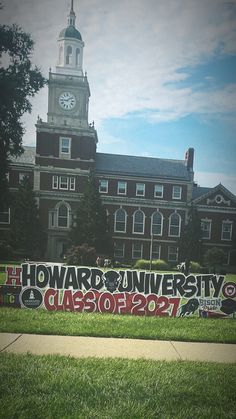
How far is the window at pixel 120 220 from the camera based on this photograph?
26.6m

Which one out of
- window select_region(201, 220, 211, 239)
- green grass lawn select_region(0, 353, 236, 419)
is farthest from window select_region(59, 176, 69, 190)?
green grass lawn select_region(0, 353, 236, 419)

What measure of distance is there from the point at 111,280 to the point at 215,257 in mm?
10810

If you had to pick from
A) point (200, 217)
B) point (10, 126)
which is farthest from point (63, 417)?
point (200, 217)

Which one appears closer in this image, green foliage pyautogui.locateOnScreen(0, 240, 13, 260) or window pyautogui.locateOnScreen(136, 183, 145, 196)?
green foliage pyautogui.locateOnScreen(0, 240, 13, 260)

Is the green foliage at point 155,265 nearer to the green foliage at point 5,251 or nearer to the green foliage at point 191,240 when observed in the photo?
the green foliage at point 191,240

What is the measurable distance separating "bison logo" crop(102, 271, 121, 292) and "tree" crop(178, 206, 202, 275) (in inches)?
501

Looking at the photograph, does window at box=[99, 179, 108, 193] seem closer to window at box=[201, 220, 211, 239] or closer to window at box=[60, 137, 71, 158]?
window at box=[60, 137, 71, 158]

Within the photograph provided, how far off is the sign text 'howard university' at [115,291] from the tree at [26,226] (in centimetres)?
566

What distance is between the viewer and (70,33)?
6926 millimetres

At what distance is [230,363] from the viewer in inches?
220

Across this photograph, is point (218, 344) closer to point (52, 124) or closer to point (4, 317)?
point (4, 317)

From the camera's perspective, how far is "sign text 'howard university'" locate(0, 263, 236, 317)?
360 inches

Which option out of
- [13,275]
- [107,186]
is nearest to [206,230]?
[107,186]

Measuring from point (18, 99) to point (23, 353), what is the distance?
21.0ft
